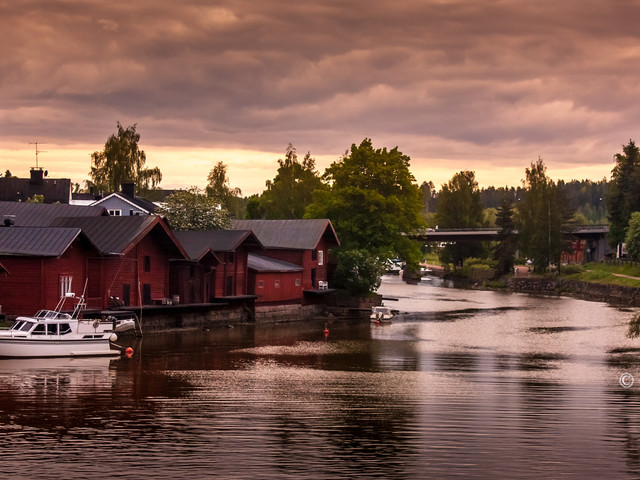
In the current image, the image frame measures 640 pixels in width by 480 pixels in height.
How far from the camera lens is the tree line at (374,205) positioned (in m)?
90.7

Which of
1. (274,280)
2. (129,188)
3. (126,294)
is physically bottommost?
(126,294)

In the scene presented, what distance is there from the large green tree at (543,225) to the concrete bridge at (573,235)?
809 centimetres

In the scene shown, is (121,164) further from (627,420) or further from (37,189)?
(627,420)

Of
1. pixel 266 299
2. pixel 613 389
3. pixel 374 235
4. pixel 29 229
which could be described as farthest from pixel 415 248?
pixel 613 389

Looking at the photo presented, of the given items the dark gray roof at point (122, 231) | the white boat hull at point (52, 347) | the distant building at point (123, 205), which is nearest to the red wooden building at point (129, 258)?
the dark gray roof at point (122, 231)

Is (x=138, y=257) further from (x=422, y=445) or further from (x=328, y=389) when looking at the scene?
(x=422, y=445)

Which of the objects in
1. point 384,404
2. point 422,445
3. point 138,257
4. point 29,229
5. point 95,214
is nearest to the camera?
point 422,445

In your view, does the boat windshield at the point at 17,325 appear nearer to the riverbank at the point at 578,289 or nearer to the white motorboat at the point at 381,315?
the white motorboat at the point at 381,315

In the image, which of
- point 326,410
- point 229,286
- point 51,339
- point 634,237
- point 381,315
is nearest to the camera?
point 326,410

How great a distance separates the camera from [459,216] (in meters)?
178

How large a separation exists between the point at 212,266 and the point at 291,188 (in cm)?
6061

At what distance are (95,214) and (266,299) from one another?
15060mm

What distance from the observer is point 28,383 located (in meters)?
40.4

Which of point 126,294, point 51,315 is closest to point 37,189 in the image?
point 126,294
